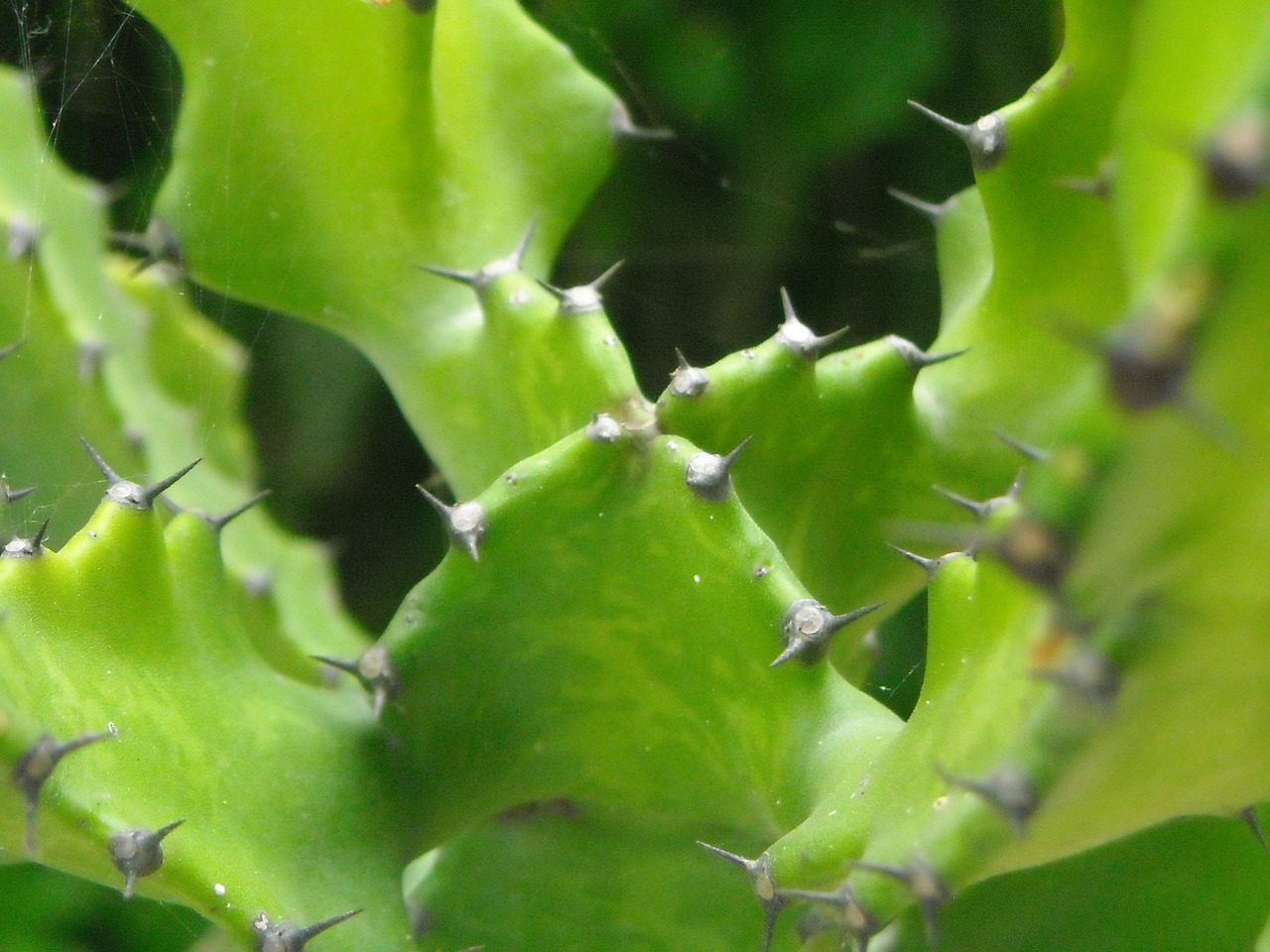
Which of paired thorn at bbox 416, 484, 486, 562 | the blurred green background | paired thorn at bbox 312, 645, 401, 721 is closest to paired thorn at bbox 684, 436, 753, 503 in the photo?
paired thorn at bbox 416, 484, 486, 562

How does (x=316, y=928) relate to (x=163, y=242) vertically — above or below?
below

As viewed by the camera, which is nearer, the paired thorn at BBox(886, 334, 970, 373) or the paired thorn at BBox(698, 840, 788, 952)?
the paired thorn at BBox(698, 840, 788, 952)

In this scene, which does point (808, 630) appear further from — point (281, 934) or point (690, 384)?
point (281, 934)

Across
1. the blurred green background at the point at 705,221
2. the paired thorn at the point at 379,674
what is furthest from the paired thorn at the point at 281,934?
the blurred green background at the point at 705,221

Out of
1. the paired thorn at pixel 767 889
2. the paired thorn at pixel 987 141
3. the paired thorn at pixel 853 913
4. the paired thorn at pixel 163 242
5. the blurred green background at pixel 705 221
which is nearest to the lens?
the paired thorn at pixel 853 913

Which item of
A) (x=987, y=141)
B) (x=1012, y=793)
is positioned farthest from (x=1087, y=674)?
(x=987, y=141)

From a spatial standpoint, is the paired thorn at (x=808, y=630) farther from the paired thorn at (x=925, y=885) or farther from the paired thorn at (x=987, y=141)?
the paired thorn at (x=987, y=141)

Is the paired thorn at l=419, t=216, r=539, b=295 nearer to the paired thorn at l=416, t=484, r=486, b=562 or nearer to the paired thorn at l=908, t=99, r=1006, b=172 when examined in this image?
the paired thorn at l=416, t=484, r=486, b=562
